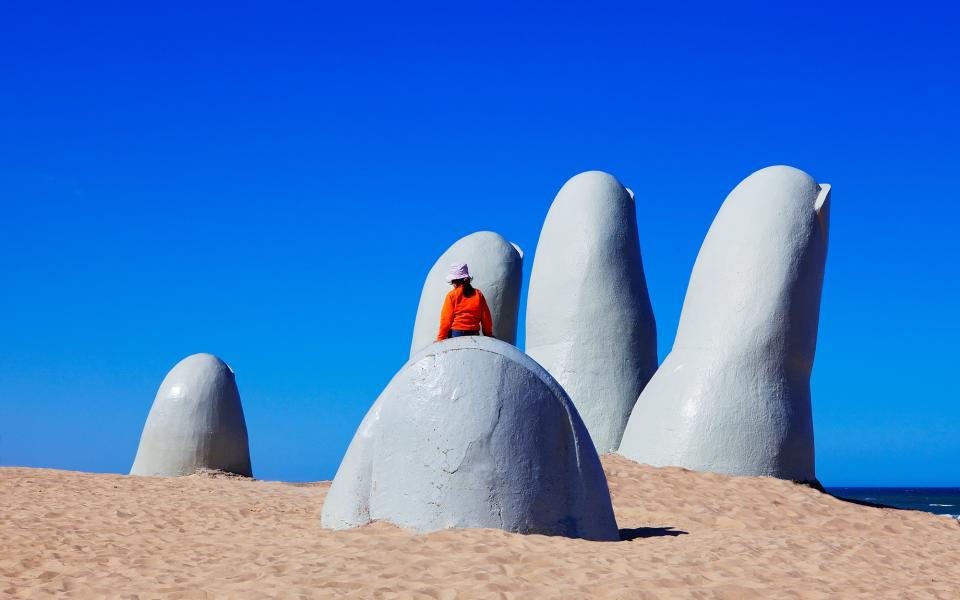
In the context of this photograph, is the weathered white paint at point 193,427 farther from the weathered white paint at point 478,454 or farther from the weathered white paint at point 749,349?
the weathered white paint at point 478,454

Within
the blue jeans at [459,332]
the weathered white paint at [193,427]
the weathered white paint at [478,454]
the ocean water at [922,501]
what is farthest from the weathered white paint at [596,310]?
the ocean water at [922,501]

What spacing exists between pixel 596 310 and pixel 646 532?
520cm

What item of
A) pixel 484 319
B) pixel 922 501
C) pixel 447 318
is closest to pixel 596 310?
pixel 484 319

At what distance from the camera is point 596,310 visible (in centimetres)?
1223

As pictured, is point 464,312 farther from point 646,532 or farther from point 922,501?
point 922,501

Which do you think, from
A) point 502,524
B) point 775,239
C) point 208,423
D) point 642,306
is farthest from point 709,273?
point 208,423

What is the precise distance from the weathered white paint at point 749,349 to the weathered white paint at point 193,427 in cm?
697

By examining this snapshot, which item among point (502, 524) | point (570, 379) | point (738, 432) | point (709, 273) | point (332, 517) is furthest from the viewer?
point (570, 379)

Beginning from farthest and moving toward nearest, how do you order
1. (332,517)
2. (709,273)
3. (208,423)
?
(208,423) < (709,273) < (332,517)

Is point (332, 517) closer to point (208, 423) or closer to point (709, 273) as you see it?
point (709, 273)

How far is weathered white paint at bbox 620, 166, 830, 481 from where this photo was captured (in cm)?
995

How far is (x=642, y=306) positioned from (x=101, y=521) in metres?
7.17

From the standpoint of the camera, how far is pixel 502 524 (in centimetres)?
607

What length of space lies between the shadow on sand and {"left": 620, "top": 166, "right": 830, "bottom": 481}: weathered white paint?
8.17 ft
